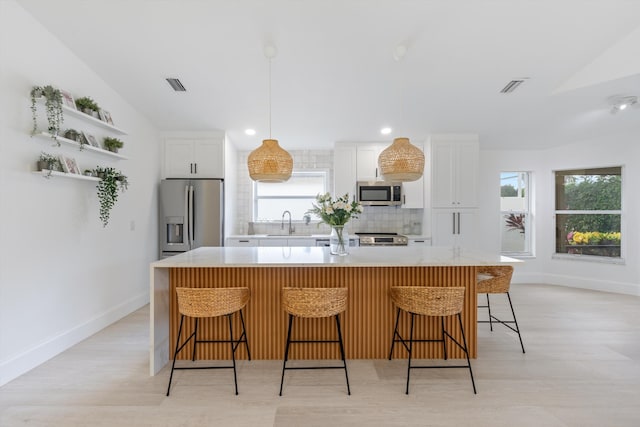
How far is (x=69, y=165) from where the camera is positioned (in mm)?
2824

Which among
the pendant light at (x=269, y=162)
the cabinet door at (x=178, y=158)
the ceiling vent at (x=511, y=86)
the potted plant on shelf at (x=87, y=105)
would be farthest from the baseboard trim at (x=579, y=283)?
the potted plant on shelf at (x=87, y=105)

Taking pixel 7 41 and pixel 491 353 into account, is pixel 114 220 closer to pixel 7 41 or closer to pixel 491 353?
pixel 7 41

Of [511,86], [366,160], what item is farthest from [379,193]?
[511,86]

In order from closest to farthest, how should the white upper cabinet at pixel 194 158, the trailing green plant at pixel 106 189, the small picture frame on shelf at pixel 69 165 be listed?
the small picture frame on shelf at pixel 69 165 < the trailing green plant at pixel 106 189 < the white upper cabinet at pixel 194 158

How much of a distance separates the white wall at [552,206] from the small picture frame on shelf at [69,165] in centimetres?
567

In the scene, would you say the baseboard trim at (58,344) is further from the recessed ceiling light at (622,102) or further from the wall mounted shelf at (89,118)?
the recessed ceiling light at (622,102)

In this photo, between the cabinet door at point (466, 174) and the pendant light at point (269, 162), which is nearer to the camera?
the pendant light at point (269, 162)

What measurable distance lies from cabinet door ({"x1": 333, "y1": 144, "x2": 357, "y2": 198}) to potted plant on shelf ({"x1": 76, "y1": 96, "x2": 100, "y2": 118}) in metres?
3.20

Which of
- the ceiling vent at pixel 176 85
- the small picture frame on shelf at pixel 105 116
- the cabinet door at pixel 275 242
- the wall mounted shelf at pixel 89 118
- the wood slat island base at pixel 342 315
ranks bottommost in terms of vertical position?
the wood slat island base at pixel 342 315

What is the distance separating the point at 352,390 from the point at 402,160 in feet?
5.89

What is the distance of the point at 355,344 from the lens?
2.66 m

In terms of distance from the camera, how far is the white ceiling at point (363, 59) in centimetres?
268

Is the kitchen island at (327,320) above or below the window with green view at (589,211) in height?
below

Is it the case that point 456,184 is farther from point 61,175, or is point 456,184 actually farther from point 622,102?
point 61,175
